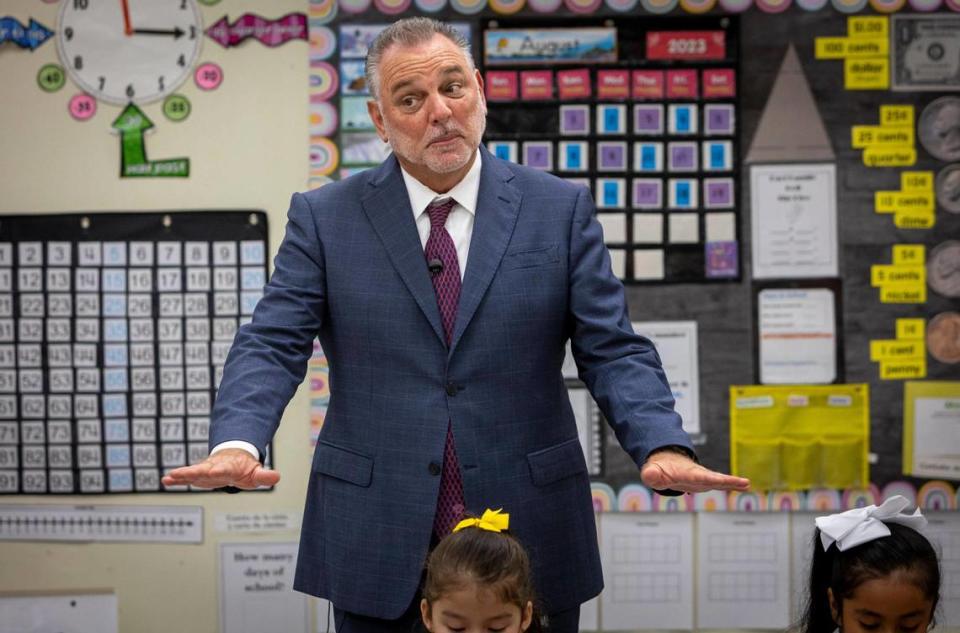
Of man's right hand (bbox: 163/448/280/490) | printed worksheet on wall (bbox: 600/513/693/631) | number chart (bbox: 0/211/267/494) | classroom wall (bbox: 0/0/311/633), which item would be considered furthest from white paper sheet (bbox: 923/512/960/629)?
man's right hand (bbox: 163/448/280/490)

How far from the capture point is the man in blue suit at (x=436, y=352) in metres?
1.75

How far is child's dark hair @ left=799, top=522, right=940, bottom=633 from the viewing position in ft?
6.13

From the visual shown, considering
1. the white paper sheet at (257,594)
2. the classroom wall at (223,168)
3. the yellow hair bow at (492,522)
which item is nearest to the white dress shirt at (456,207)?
the yellow hair bow at (492,522)

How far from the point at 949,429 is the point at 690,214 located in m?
0.95

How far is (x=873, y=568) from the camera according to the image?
1.88 m

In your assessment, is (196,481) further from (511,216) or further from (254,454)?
(511,216)

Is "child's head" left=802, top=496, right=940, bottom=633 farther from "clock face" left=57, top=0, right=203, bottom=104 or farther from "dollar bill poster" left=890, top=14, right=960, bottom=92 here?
"clock face" left=57, top=0, right=203, bottom=104

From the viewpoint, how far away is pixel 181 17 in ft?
9.99

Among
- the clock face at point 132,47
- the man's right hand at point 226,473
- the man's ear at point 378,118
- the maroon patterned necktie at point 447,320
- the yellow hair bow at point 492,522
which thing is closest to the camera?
the man's right hand at point 226,473

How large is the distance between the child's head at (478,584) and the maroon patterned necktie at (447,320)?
0.07 metres

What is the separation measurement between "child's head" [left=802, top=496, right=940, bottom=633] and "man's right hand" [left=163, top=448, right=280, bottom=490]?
102 centimetres

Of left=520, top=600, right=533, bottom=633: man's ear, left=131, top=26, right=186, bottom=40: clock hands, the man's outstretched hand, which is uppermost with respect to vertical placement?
left=131, top=26, right=186, bottom=40: clock hands

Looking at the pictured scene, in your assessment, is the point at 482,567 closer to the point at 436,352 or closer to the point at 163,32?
the point at 436,352

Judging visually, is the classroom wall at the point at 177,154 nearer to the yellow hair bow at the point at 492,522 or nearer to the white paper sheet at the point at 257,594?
the white paper sheet at the point at 257,594
